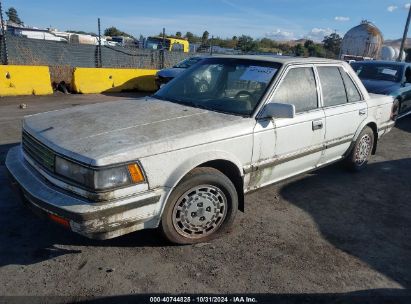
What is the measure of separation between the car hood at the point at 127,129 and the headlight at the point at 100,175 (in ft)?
0.21

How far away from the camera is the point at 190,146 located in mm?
3090

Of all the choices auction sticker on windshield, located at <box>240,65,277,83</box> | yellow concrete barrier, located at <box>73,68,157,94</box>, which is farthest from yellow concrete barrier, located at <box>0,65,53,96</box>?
auction sticker on windshield, located at <box>240,65,277,83</box>

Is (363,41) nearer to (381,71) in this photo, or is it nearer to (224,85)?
(381,71)

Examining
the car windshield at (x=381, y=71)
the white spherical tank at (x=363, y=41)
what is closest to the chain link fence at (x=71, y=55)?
the car windshield at (x=381, y=71)

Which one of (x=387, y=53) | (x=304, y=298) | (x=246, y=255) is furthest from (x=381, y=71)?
(x=387, y=53)

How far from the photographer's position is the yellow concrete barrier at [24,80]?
10.6 m

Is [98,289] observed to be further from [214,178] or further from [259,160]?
[259,160]

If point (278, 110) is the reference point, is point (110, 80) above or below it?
below

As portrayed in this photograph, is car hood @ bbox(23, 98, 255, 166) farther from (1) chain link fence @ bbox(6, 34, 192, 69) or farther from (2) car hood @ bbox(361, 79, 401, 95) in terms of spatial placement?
(1) chain link fence @ bbox(6, 34, 192, 69)

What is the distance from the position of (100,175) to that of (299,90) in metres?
2.50

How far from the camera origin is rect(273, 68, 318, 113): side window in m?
3.95

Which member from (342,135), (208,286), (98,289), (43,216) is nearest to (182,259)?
(208,286)

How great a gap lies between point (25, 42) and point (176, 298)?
13.3 meters

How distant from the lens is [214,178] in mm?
3297
